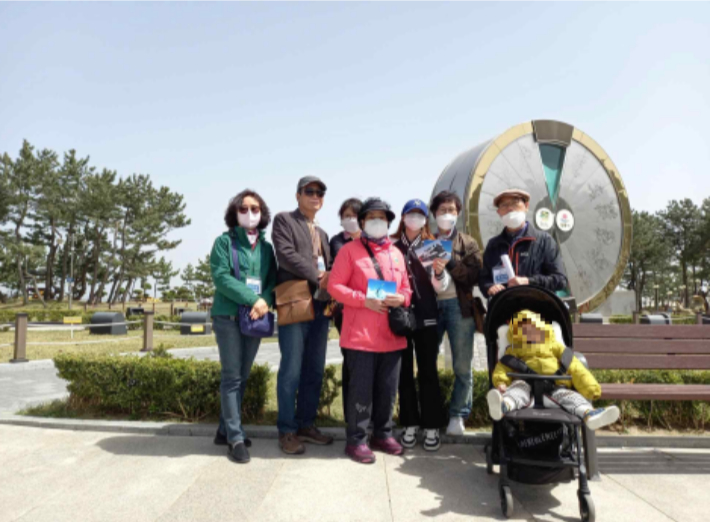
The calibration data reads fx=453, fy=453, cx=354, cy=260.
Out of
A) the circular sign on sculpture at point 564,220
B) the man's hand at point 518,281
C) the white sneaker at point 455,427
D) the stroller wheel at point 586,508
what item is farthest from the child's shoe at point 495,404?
the circular sign on sculpture at point 564,220

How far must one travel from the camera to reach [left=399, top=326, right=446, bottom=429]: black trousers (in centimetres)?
374

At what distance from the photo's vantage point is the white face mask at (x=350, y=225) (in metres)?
4.26

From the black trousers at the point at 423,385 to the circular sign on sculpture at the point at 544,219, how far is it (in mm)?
9814

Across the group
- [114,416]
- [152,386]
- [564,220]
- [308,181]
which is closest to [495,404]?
[308,181]

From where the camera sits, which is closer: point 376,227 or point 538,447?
point 538,447

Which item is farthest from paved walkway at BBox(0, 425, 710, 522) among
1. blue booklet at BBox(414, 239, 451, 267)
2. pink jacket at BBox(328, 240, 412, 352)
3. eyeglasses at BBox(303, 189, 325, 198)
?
eyeglasses at BBox(303, 189, 325, 198)

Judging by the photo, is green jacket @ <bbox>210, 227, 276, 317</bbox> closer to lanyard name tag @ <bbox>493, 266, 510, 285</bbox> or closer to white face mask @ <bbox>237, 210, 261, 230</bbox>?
white face mask @ <bbox>237, 210, 261, 230</bbox>

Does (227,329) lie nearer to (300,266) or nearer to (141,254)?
(300,266)

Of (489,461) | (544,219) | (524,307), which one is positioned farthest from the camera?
(544,219)

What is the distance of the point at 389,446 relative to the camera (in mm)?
3609

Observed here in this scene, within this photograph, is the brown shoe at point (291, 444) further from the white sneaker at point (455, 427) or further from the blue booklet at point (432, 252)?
the blue booklet at point (432, 252)

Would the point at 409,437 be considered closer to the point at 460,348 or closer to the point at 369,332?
the point at 460,348

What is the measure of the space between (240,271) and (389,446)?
1.85m

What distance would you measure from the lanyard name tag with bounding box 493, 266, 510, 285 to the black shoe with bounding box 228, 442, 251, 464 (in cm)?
233
